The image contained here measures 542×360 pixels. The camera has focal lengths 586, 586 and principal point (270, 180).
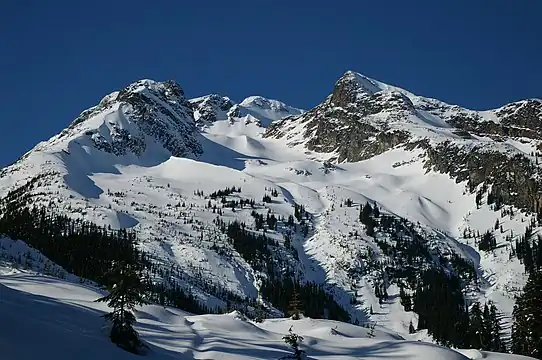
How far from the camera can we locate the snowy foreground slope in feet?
70.1

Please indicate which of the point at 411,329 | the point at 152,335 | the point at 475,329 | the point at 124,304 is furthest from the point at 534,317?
the point at 411,329

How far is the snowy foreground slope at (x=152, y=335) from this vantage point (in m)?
21.4

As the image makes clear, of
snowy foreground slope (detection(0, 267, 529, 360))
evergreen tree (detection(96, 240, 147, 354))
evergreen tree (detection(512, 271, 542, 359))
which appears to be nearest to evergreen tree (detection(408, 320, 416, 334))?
evergreen tree (detection(512, 271, 542, 359))

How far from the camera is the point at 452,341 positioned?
12138 cm

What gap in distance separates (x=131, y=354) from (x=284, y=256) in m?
165

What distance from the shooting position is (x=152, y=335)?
98.5ft

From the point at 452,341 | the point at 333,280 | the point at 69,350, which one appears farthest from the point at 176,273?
the point at 69,350

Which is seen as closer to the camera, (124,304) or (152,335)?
(124,304)

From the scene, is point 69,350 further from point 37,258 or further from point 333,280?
point 333,280

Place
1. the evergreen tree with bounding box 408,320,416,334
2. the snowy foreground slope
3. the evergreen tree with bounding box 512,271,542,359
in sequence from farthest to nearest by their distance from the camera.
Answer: the evergreen tree with bounding box 408,320,416,334 < the evergreen tree with bounding box 512,271,542,359 < the snowy foreground slope

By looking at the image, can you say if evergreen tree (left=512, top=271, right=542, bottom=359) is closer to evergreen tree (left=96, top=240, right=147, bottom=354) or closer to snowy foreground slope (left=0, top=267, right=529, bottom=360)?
snowy foreground slope (left=0, top=267, right=529, bottom=360)

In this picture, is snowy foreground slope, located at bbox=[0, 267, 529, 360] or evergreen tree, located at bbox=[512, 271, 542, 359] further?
evergreen tree, located at bbox=[512, 271, 542, 359]

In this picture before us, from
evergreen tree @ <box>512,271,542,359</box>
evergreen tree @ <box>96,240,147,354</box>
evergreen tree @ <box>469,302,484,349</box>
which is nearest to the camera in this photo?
evergreen tree @ <box>96,240,147,354</box>

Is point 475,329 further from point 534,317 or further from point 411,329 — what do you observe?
point 411,329
